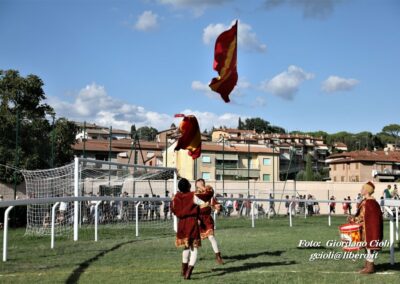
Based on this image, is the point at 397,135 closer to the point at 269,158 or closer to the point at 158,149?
the point at 269,158

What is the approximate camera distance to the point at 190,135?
44.7 feet

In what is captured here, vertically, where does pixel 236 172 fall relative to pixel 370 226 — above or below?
above

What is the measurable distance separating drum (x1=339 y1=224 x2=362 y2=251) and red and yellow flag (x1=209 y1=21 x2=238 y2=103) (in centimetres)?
401

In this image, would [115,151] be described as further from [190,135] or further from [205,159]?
[190,135]

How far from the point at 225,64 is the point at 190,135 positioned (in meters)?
1.99

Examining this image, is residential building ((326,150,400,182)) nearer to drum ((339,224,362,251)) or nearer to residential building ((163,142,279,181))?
residential building ((163,142,279,181))

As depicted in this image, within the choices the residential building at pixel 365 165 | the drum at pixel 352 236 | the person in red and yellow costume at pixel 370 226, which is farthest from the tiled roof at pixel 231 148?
the person in red and yellow costume at pixel 370 226

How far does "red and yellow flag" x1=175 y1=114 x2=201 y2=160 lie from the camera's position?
13.2 meters

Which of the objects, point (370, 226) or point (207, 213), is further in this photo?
point (207, 213)

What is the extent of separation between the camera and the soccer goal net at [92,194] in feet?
61.4

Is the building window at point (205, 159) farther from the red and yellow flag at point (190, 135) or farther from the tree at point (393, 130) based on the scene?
the tree at point (393, 130)

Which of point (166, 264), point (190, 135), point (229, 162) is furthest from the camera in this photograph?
point (229, 162)

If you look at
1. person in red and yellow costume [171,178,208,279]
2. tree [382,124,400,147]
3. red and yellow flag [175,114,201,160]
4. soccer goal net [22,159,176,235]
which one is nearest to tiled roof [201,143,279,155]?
soccer goal net [22,159,176,235]

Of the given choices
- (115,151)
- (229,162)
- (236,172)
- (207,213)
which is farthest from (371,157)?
(207,213)
